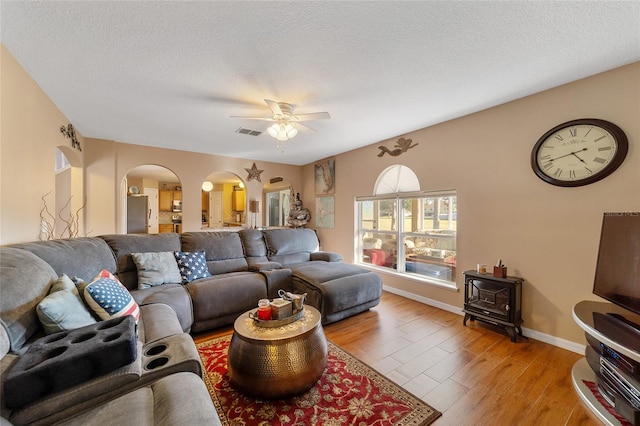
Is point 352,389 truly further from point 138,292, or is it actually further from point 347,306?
point 138,292

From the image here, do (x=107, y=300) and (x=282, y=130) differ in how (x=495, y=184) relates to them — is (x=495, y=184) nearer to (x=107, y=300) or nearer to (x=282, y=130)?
(x=282, y=130)

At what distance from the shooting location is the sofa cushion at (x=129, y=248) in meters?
2.67

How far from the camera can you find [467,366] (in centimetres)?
213

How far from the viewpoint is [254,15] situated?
153cm

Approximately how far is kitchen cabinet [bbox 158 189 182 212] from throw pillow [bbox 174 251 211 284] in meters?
6.40

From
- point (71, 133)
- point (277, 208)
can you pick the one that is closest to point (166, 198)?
point (277, 208)

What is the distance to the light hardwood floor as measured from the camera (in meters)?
1.66

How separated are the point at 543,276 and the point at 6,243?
473cm

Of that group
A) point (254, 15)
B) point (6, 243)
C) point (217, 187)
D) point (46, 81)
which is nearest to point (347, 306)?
point (254, 15)

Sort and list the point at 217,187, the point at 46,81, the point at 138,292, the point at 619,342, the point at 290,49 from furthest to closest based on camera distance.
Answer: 1. the point at 217,187
2. the point at 138,292
3. the point at 46,81
4. the point at 290,49
5. the point at 619,342

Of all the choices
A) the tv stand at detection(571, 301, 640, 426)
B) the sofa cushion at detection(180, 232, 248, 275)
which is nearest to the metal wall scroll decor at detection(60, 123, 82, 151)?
the sofa cushion at detection(180, 232, 248, 275)

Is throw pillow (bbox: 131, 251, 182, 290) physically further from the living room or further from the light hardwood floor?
the living room

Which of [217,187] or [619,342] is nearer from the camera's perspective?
[619,342]

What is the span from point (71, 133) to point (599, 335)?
5.70 m
